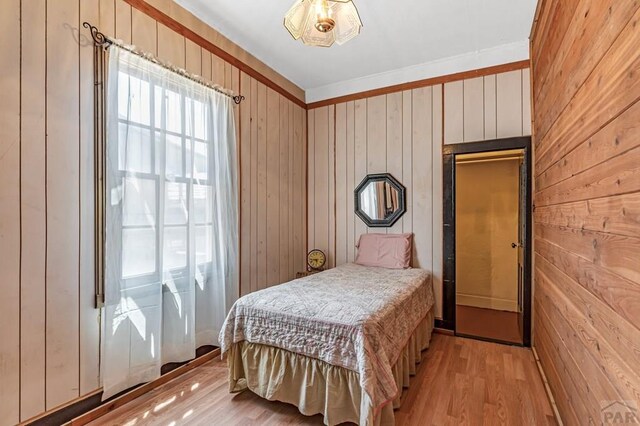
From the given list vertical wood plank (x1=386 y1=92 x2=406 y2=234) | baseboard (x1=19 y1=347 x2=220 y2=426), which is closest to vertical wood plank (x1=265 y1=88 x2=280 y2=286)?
vertical wood plank (x1=386 y1=92 x2=406 y2=234)

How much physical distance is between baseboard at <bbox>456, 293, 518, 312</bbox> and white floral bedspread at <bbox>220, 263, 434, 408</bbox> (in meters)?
1.96

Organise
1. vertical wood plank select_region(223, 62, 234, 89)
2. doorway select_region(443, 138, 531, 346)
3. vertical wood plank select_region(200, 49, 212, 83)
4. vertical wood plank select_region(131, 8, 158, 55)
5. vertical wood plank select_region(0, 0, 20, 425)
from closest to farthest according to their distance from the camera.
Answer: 1. vertical wood plank select_region(0, 0, 20, 425)
2. vertical wood plank select_region(131, 8, 158, 55)
3. vertical wood plank select_region(200, 49, 212, 83)
4. vertical wood plank select_region(223, 62, 234, 89)
5. doorway select_region(443, 138, 531, 346)

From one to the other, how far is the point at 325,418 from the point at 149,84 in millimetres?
2421

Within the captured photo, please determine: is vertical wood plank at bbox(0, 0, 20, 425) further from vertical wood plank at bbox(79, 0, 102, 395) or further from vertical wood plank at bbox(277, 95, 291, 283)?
vertical wood plank at bbox(277, 95, 291, 283)

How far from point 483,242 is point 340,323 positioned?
3066 mm

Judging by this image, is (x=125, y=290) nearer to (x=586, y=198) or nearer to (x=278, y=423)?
(x=278, y=423)

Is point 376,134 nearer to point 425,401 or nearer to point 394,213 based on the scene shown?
point 394,213

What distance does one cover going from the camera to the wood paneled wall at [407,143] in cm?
309

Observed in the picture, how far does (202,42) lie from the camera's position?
2.57 metres

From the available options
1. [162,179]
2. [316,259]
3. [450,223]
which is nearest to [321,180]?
[316,259]

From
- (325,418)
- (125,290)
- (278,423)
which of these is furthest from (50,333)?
(325,418)

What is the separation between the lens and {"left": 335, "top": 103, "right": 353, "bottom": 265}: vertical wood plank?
12.6 feet

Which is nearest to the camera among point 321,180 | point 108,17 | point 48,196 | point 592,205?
point 592,205

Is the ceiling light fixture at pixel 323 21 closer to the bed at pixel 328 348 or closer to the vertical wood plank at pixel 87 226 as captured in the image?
the vertical wood plank at pixel 87 226
